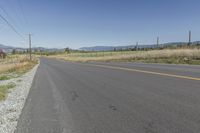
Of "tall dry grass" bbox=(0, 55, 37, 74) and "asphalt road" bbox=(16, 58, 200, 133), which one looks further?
"tall dry grass" bbox=(0, 55, 37, 74)

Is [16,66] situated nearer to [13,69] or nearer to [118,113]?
[13,69]

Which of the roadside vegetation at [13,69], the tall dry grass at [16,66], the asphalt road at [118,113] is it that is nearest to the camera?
the asphalt road at [118,113]

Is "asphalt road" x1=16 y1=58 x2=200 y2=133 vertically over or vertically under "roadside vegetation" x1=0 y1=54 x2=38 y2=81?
over

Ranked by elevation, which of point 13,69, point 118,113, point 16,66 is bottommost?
point 13,69

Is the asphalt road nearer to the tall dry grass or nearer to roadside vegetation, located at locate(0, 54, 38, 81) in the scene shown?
roadside vegetation, located at locate(0, 54, 38, 81)

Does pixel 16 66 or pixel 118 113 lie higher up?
pixel 118 113

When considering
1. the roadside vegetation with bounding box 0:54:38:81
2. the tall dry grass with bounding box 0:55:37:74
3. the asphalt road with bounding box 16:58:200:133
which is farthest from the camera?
the tall dry grass with bounding box 0:55:37:74

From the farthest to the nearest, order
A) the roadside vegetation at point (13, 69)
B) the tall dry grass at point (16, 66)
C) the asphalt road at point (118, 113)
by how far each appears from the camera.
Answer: the tall dry grass at point (16, 66)
the roadside vegetation at point (13, 69)
the asphalt road at point (118, 113)

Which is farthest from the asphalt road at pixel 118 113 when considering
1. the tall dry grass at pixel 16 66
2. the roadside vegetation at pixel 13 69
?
the tall dry grass at pixel 16 66

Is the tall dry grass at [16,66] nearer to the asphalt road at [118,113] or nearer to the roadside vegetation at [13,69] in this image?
the roadside vegetation at [13,69]

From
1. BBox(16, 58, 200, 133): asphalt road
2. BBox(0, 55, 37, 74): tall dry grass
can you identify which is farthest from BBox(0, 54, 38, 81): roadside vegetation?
BBox(16, 58, 200, 133): asphalt road

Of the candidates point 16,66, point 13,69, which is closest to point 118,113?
point 13,69

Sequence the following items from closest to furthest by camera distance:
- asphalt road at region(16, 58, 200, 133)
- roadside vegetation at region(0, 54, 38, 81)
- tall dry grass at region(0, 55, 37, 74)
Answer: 1. asphalt road at region(16, 58, 200, 133)
2. roadside vegetation at region(0, 54, 38, 81)
3. tall dry grass at region(0, 55, 37, 74)

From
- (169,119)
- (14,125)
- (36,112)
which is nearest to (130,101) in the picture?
(169,119)
